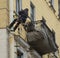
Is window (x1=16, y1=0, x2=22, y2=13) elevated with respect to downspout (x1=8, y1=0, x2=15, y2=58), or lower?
elevated

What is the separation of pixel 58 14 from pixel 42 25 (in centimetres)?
1247

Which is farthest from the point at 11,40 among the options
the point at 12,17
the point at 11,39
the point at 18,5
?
the point at 18,5

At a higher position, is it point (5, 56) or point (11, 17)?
point (11, 17)

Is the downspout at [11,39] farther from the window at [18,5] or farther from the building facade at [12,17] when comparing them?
the window at [18,5]

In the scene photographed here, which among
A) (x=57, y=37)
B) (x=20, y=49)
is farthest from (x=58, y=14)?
(x=20, y=49)

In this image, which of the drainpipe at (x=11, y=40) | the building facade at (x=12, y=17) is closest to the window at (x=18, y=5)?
the building facade at (x=12, y=17)

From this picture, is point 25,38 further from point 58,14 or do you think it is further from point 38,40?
point 58,14

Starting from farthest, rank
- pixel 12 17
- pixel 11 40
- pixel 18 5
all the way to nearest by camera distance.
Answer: pixel 18 5
pixel 12 17
pixel 11 40

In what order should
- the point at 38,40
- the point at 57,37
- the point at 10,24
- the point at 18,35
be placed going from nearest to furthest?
the point at 10,24
the point at 18,35
the point at 38,40
the point at 57,37

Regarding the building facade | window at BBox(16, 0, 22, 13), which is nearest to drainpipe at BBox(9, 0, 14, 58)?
the building facade

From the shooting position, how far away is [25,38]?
28.9 meters

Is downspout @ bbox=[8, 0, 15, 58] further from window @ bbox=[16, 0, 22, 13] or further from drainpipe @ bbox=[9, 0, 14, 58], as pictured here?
window @ bbox=[16, 0, 22, 13]

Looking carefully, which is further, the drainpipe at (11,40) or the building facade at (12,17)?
the drainpipe at (11,40)

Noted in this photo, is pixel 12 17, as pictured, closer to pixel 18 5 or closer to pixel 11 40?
pixel 11 40
